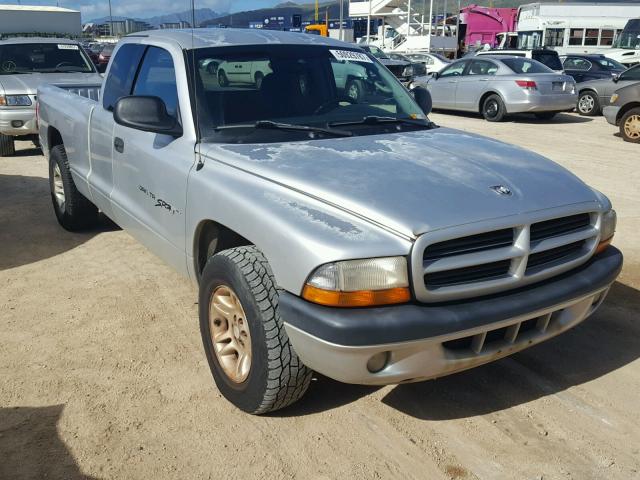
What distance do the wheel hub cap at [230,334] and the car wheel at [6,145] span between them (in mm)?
8421

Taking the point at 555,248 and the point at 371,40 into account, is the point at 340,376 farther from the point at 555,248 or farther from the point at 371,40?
the point at 371,40

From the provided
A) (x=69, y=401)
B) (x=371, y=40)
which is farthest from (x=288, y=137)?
(x=371, y=40)

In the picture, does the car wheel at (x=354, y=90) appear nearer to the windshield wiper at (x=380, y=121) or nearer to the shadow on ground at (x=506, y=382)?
the windshield wiper at (x=380, y=121)

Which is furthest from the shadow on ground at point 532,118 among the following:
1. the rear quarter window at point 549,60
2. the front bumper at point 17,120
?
the front bumper at point 17,120

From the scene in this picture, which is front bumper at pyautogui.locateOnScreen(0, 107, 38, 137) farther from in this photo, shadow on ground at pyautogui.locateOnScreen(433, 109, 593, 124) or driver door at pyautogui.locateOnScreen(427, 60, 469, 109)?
shadow on ground at pyautogui.locateOnScreen(433, 109, 593, 124)

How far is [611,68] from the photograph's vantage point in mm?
18875

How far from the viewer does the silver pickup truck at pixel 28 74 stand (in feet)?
32.2

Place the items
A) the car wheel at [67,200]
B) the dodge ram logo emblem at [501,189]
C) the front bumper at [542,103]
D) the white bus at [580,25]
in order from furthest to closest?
the white bus at [580,25] < the front bumper at [542,103] < the car wheel at [67,200] < the dodge ram logo emblem at [501,189]

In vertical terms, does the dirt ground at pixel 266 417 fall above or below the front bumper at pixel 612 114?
below

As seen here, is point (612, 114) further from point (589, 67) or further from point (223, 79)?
point (223, 79)

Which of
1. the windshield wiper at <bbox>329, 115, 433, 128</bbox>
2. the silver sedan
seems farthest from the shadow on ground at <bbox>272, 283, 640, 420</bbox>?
the silver sedan

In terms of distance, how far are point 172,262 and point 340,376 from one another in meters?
1.64

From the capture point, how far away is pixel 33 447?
292 cm

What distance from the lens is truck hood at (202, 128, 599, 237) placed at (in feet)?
8.86
